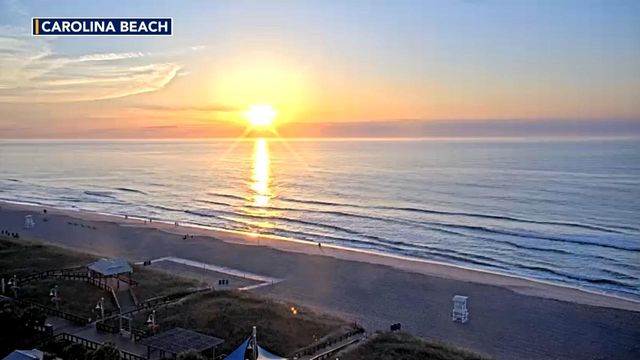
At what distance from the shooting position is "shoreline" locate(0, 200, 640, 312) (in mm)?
25925

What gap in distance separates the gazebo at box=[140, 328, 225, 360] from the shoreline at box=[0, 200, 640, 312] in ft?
51.8

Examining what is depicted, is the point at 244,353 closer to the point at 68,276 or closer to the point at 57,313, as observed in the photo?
the point at 57,313

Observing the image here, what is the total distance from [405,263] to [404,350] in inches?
620

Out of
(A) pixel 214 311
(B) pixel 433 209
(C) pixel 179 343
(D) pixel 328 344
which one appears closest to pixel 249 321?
(A) pixel 214 311

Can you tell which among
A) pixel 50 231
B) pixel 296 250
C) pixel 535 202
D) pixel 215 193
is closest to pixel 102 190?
pixel 215 193

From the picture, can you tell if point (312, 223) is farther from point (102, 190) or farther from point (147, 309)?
point (102, 190)

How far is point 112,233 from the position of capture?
133ft

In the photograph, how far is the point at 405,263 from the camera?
106ft

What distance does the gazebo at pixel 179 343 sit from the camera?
15477mm

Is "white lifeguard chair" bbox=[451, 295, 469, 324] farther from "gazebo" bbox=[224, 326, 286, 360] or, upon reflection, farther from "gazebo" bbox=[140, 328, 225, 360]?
"gazebo" bbox=[140, 328, 225, 360]

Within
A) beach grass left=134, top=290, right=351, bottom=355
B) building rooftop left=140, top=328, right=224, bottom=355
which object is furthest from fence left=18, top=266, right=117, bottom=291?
building rooftop left=140, top=328, right=224, bottom=355

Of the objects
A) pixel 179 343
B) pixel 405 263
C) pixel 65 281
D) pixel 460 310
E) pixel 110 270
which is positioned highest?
pixel 110 270

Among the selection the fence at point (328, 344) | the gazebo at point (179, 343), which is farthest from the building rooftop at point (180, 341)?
the fence at point (328, 344)

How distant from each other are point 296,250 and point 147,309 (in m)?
15.9
